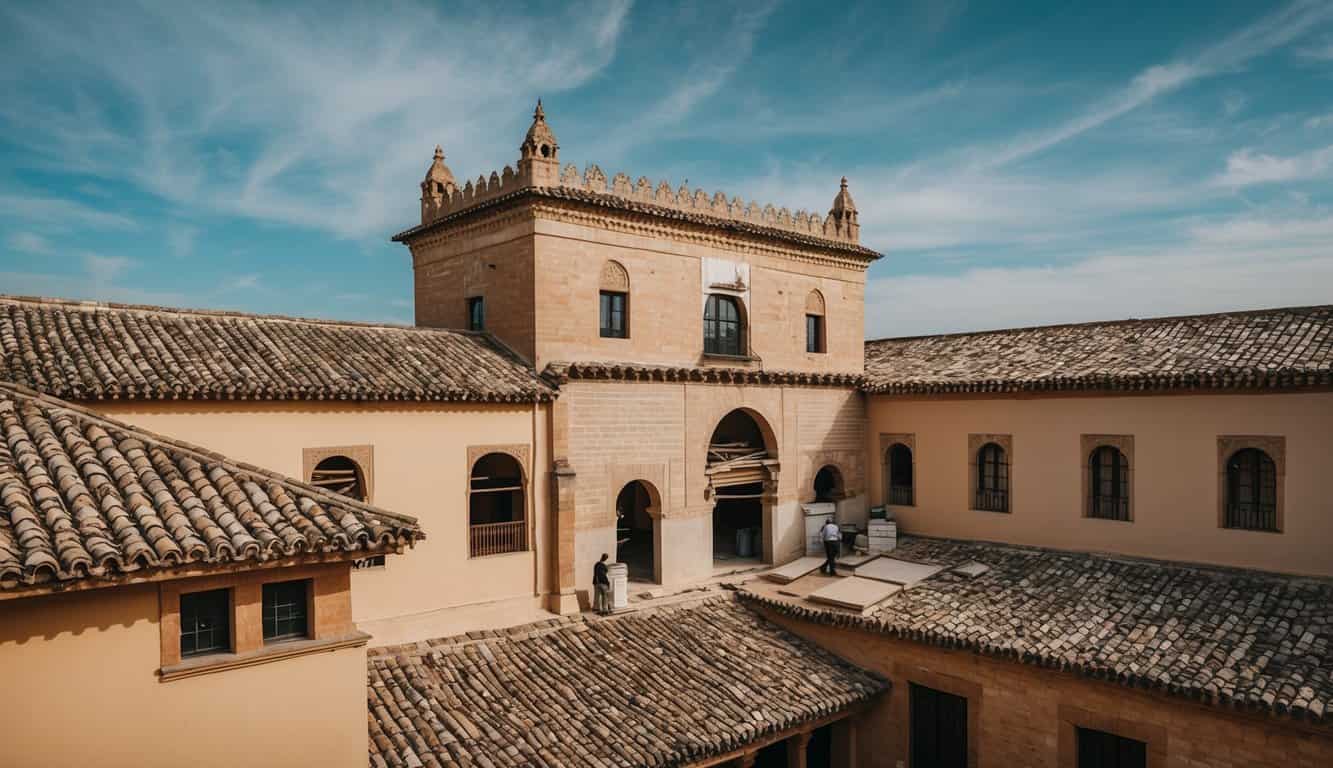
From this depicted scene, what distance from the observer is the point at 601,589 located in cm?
1462

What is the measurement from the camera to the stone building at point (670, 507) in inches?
310

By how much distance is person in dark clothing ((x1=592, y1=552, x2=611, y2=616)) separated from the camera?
14562mm

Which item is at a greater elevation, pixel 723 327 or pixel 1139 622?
pixel 723 327

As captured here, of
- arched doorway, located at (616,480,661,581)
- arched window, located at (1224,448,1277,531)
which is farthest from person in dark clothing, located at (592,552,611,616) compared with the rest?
arched window, located at (1224,448,1277,531)

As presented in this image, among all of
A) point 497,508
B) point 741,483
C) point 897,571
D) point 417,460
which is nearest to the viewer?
point 417,460

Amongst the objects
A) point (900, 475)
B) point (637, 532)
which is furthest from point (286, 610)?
point (637, 532)

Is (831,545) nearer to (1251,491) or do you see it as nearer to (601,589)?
(601,589)

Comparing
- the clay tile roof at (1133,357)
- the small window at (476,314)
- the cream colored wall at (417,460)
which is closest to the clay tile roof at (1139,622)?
the clay tile roof at (1133,357)

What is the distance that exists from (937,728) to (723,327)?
8.55 meters

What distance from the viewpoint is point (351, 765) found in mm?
8242

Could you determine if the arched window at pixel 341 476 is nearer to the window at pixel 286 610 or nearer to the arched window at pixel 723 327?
the window at pixel 286 610

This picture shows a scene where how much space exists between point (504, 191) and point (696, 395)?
539 centimetres

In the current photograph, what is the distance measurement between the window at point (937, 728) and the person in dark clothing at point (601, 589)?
541 centimetres

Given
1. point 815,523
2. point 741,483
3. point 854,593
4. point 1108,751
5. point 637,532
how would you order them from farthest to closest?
point 637,532, point 815,523, point 741,483, point 854,593, point 1108,751
